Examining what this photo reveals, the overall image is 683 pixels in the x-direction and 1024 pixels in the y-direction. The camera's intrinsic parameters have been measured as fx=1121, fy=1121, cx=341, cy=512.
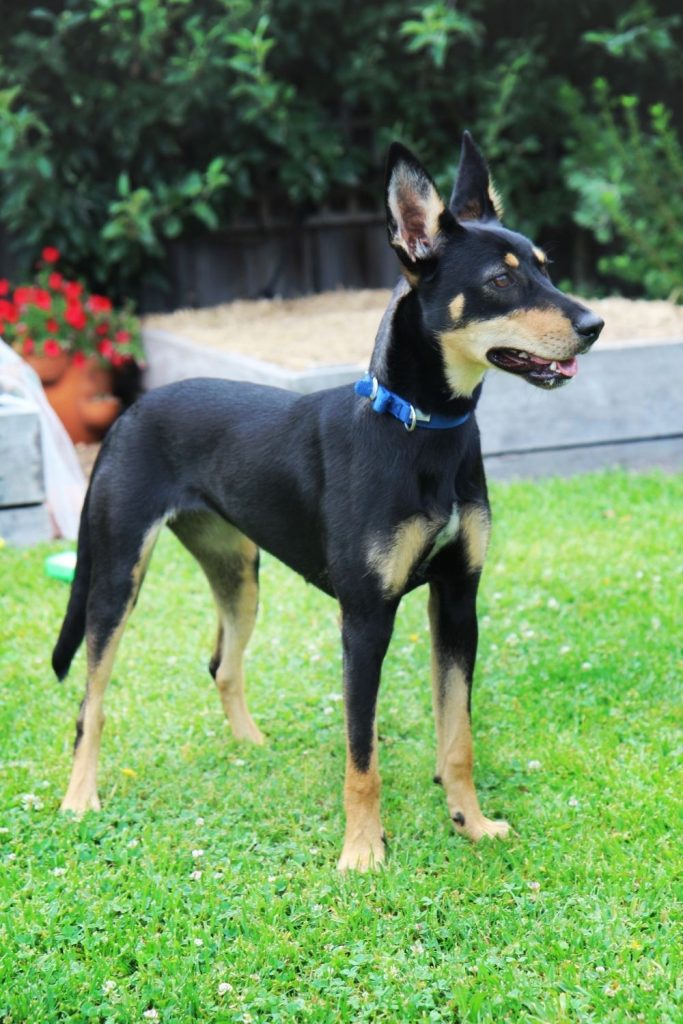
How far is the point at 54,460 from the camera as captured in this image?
6879 millimetres

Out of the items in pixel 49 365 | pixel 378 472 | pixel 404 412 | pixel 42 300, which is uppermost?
pixel 404 412

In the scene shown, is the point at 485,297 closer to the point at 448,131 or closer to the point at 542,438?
the point at 542,438

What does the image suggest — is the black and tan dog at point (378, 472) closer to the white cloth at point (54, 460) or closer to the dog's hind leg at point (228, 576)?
the dog's hind leg at point (228, 576)

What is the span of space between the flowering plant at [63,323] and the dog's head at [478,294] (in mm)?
6047

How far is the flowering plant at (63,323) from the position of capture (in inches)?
346

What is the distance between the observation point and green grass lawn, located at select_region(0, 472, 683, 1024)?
2861 mm

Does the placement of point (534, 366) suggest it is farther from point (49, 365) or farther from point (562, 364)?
point (49, 365)

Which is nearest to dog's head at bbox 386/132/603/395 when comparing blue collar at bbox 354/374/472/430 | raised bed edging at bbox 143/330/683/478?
blue collar at bbox 354/374/472/430

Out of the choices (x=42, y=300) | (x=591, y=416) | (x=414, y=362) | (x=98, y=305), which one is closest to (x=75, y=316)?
(x=42, y=300)

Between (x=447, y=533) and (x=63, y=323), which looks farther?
(x=63, y=323)

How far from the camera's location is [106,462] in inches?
152

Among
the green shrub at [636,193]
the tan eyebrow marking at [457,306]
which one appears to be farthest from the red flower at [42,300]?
the tan eyebrow marking at [457,306]

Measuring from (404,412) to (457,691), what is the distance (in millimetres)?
921

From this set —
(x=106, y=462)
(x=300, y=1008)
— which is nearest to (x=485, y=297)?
(x=106, y=462)
